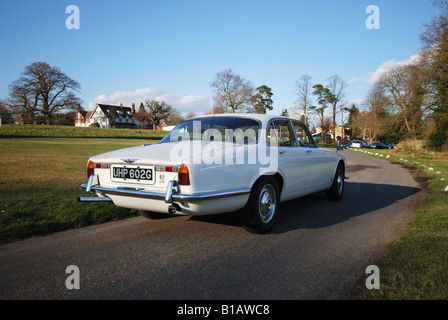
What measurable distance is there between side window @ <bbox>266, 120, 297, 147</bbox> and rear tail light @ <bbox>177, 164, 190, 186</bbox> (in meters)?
1.61

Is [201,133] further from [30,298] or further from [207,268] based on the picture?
[30,298]

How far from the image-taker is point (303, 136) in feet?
19.2

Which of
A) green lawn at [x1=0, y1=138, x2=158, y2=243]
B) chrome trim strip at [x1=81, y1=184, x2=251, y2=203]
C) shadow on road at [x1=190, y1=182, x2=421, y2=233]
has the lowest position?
shadow on road at [x1=190, y1=182, x2=421, y2=233]

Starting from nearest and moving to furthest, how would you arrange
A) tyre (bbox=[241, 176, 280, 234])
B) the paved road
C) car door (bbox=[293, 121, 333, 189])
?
the paved road < tyre (bbox=[241, 176, 280, 234]) < car door (bbox=[293, 121, 333, 189])

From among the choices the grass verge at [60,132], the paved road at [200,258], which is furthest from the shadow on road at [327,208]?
the grass verge at [60,132]

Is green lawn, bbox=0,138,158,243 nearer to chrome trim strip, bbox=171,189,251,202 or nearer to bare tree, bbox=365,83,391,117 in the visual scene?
chrome trim strip, bbox=171,189,251,202

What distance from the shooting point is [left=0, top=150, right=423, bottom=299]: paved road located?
8.89 ft

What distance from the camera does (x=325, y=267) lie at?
3.24 meters

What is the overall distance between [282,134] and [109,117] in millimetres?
85925

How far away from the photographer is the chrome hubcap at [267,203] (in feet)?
14.2

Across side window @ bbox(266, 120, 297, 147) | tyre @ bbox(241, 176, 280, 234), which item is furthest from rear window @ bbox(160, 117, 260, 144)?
tyre @ bbox(241, 176, 280, 234)

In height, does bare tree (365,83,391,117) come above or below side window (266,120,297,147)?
above
